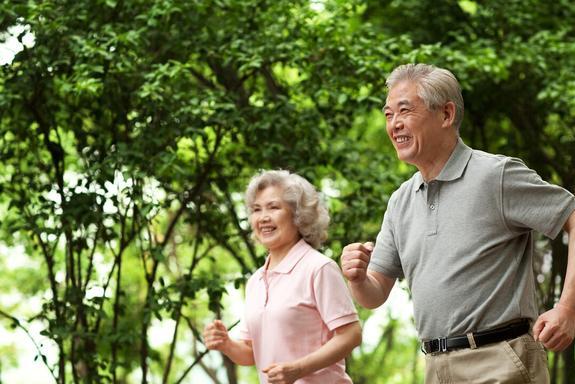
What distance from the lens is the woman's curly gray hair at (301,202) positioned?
12.5 feet

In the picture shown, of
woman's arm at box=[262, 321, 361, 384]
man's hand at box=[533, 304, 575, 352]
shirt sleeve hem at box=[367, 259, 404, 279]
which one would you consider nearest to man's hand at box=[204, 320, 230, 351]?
woman's arm at box=[262, 321, 361, 384]

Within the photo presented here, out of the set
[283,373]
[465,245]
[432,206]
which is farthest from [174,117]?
[465,245]

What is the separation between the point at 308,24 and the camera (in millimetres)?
6027

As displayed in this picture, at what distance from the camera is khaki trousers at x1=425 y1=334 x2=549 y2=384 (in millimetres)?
2754

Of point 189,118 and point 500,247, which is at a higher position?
point 189,118

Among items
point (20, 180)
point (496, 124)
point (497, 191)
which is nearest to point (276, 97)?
point (20, 180)

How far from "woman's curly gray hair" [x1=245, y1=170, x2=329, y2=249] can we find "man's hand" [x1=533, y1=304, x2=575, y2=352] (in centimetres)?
134

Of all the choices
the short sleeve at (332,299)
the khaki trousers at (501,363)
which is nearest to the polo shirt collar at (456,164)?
the khaki trousers at (501,363)

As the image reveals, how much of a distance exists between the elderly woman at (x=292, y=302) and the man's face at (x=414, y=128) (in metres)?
0.77

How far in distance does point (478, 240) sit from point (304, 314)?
3.08 feet

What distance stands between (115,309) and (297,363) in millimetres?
3115

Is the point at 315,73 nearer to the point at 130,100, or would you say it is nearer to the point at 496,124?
the point at 130,100

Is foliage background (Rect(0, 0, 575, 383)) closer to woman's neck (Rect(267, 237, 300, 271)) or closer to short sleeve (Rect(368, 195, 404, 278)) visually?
woman's neck (Rect(267, 237, 300, 271))

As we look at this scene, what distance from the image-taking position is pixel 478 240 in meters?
2.84
